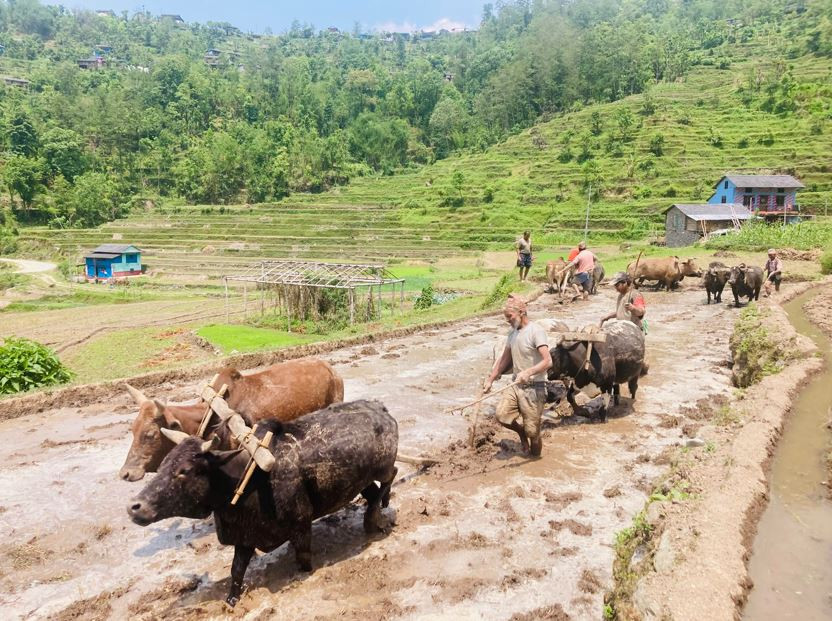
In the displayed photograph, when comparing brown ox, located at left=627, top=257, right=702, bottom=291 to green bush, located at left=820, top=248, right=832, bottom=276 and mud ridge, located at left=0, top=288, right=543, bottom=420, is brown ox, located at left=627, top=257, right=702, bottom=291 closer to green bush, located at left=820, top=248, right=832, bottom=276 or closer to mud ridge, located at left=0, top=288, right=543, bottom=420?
green bush, located at left=820, top=248, right=832, bottom=276

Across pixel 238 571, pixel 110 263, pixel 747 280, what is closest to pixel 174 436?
pixel 238 571

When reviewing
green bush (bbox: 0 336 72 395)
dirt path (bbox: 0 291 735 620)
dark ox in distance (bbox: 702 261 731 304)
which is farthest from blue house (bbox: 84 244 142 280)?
dark ox in distance (bbox: 702 261 731 304)

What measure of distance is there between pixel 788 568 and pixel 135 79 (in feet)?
455

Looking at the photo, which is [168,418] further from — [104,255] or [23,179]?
[23,179]

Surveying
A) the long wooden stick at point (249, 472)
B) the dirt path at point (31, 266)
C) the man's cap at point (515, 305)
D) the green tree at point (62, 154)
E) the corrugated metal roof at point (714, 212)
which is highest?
the green tree at point (62, 154)

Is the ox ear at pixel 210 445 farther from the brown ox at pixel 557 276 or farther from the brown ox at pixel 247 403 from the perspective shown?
the brown ox at pixel 557 276

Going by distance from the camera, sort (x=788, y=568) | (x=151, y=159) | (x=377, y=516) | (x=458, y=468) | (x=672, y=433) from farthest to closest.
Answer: (x=151, y=159), (x=672, y=433), (x=458, y=468), (x=377, y=516), (x=788, y=568)

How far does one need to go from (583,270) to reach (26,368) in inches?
583

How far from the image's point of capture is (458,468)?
732cm

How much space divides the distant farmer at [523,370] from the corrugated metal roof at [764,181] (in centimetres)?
4664

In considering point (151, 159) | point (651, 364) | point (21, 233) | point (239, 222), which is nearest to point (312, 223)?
point (239, 222)

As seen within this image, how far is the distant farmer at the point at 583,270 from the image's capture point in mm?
18891

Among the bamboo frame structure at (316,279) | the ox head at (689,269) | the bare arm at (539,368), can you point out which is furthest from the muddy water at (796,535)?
the ox head at (689,269)

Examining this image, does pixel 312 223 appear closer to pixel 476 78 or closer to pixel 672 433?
pixel 672 433
